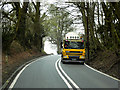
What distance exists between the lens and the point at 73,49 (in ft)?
62.2

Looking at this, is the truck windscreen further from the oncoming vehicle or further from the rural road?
Answer: the rural road

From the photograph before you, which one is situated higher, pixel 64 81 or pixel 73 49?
pixel 73 49

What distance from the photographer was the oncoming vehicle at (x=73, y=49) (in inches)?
738

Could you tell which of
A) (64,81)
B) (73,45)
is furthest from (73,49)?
(64,81)

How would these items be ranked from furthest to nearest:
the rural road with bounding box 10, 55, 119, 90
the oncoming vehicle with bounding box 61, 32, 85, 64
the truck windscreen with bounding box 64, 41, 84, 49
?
1. the truck windscreen with bounding box 64, 41, 84, 49
2. the oncoming vehicle with bounding box 61, 32, 85, 64
3. the rural road with bounding box 10, 55, 119, 90

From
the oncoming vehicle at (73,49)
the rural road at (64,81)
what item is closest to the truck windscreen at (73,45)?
the oncoming vehicle at (73,49)

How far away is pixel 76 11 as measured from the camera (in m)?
23.7

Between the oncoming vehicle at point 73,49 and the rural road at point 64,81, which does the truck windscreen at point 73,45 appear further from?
the rural road at point 64,81

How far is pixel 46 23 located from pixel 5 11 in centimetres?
1992

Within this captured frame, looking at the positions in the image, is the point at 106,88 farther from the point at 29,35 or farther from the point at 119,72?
the point at 29,35

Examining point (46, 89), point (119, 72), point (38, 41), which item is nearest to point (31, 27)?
point (38, 41)

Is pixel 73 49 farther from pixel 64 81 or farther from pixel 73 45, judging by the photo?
pixel 64 81

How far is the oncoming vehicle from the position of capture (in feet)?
61.5

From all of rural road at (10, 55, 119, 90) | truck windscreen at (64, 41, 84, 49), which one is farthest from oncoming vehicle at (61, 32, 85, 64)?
rural road at (10, 55, 119, 90)
